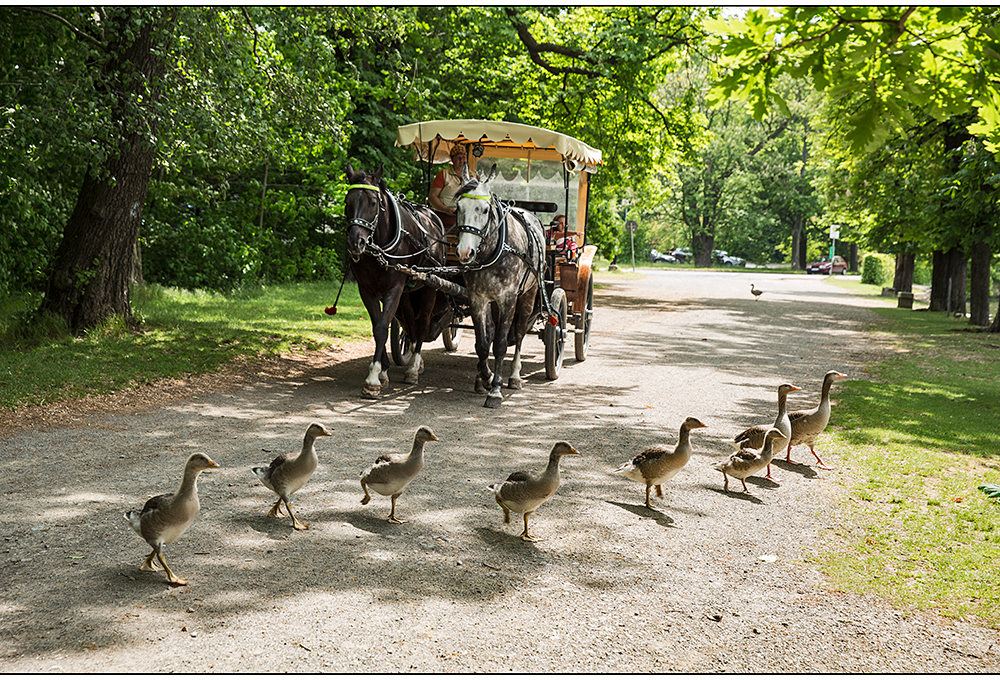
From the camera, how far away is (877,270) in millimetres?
48000

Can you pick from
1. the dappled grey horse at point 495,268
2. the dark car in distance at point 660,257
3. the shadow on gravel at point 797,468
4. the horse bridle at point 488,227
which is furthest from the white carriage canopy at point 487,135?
the dark car in distance at point 660,257

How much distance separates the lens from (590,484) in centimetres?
699

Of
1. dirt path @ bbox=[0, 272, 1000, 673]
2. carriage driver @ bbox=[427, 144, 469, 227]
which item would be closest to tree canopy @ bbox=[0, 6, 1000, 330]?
carriage driver @ bbox=[427, 144, 469, 227]

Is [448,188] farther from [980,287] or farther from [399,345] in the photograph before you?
[980,287]

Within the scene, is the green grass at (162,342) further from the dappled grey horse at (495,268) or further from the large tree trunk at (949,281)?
the large tree trunk at (949,281)

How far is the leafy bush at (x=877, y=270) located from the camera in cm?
4797

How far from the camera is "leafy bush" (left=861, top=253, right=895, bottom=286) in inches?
1889

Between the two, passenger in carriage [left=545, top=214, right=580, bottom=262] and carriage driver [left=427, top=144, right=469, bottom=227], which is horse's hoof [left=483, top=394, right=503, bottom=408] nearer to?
carriage driver [left=427, top=144, right=469, bottom=227]

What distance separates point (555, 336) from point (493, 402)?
90.4 inches

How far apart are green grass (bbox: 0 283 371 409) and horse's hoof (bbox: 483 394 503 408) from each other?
13.4 ft

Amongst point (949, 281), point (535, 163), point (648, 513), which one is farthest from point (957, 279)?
point (648, 513)

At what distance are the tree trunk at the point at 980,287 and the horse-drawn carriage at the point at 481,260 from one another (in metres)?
13.7

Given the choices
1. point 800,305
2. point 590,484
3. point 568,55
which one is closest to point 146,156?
point 590,484

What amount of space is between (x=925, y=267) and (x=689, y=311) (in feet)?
103
